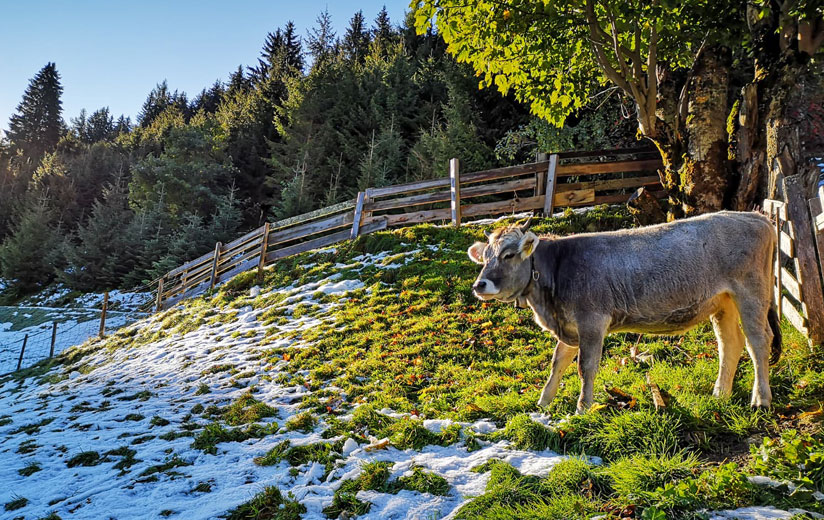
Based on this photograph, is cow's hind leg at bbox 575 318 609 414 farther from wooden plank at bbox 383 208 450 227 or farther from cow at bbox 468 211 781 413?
wooden plank at bbox 383 208 450 227

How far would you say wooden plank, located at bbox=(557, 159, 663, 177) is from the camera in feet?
37.6

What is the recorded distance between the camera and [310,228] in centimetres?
1470

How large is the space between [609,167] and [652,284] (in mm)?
8694

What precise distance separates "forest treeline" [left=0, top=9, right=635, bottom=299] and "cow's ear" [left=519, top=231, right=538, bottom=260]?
428 inches

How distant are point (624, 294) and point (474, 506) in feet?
7.24

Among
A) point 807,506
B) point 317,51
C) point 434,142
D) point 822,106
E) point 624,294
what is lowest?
point 807,506

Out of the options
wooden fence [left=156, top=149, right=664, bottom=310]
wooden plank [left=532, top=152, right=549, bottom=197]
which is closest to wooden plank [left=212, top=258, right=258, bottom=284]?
wooden fence [left=156, top=149, right=664, bottom=310]

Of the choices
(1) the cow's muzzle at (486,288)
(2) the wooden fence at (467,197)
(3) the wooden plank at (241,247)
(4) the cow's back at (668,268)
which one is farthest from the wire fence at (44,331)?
(4) the cow's back at (668,268)

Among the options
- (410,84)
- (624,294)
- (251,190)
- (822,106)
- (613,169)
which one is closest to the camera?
(624,294)

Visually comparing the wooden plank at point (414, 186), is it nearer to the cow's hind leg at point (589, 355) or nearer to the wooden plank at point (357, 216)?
the wooden plank at point (357, 216)

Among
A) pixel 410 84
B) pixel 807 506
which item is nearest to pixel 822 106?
pixel 807 506

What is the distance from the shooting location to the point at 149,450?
4.97 metres

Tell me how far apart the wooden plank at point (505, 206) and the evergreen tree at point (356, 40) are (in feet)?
146

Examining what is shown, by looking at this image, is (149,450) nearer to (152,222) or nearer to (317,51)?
(152,222)
